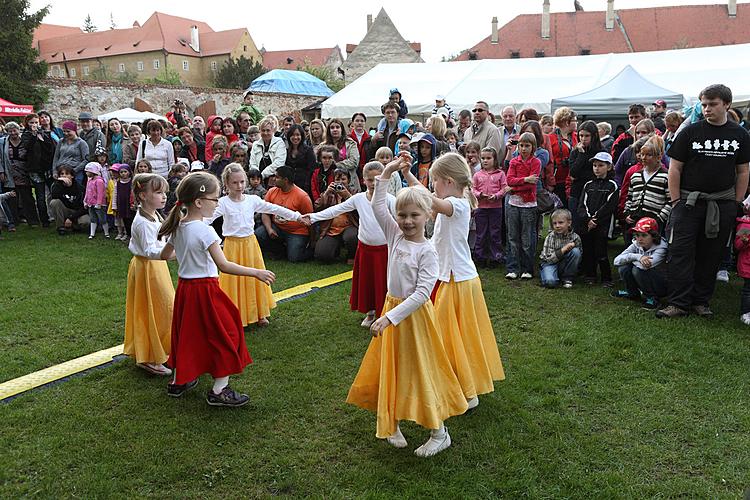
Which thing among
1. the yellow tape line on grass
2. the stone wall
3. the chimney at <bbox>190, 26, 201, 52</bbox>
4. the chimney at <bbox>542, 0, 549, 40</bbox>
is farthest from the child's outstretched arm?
the chimney at <bbox>190, 26, 201, 52</bbox>

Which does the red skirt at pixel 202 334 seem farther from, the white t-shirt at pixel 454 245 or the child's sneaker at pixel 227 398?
the white t-shirt at pixel 454 245

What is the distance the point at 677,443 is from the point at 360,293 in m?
3.11

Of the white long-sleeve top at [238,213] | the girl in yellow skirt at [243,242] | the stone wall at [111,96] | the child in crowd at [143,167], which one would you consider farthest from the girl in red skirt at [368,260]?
the stone wall at [111,96]

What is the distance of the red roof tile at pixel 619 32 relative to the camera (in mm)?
46250

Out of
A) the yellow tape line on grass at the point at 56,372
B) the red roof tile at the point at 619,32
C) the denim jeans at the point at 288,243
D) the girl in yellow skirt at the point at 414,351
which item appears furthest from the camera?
the red roof tile at the point at 619,32

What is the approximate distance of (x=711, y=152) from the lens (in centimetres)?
555

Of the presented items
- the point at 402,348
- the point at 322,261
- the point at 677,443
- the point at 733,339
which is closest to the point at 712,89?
the point at 733,339

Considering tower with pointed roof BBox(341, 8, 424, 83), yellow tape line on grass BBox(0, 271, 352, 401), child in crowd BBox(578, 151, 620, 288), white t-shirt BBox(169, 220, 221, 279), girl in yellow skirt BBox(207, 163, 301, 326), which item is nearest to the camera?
white t-shirt BBox(169, 220, 221, 279)

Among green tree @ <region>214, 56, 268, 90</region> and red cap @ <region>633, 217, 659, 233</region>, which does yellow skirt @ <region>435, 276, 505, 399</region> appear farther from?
green tree @ <region>214, 56, 268, 90</region>

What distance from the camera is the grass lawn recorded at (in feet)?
10.8

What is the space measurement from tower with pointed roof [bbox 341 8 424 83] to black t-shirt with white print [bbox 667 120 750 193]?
49.2m

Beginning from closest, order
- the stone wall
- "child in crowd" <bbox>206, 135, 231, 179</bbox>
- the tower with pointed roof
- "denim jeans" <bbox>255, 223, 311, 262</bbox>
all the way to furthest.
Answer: "denim jeans" <bbox>255, 223, 311, 262</bbox>, "child in crowd" <bbox>206, 135, 231, 179</bbox>, the stone wall, the tower with pointed roof

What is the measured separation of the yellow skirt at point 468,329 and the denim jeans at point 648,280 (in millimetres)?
3045

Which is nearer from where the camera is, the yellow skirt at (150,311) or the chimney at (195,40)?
the yellow skirt at (150,311)
